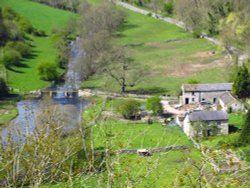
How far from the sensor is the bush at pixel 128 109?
49.2 m

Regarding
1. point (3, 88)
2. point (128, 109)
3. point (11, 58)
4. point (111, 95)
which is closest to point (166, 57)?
point (111, 95)

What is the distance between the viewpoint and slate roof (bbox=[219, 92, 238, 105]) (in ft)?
164

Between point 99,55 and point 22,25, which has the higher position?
point 22,25

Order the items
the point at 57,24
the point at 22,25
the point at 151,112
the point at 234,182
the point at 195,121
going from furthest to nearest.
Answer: the point at 57,24
the point at 22,25
the point at 151,112
the point at 195,121
the point at 234,182

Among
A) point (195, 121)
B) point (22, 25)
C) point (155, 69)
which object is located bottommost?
point (195, 121)

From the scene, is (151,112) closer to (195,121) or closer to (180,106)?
(180,106)

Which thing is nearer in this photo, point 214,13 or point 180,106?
point 180,106

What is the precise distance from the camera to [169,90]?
194ft

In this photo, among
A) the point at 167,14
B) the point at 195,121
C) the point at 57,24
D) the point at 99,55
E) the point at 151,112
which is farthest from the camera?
the point at 167,14

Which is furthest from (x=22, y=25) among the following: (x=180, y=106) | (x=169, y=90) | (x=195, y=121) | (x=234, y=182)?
(x=234, y=182)

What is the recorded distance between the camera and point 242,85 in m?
51.5

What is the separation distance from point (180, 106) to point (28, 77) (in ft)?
75.5

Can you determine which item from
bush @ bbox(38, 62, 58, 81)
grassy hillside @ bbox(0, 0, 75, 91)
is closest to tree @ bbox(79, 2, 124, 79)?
Answer: bush @ bbox(38, 62, 58, 81)

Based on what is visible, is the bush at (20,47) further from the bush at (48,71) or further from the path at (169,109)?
the path at (169,109)
